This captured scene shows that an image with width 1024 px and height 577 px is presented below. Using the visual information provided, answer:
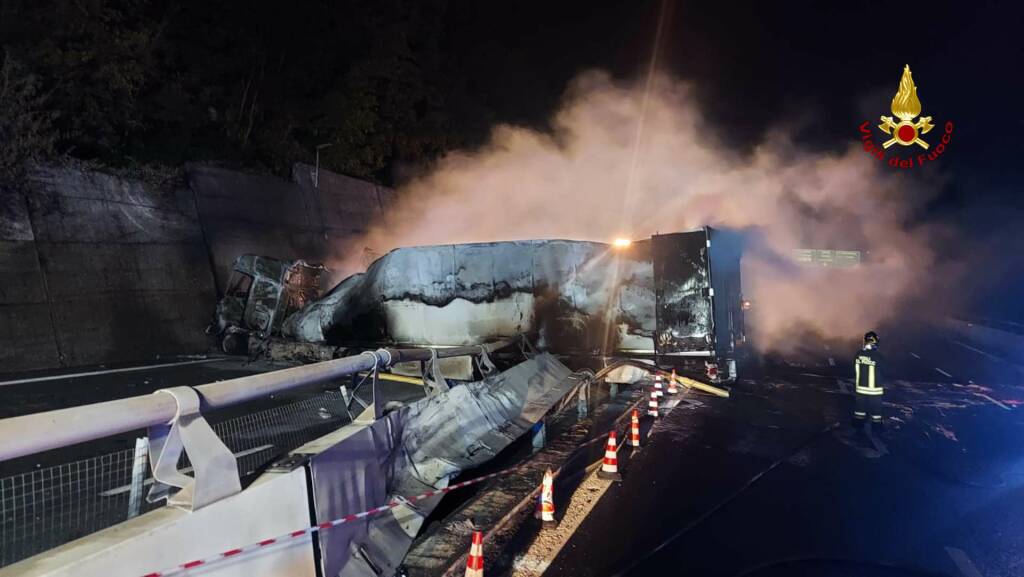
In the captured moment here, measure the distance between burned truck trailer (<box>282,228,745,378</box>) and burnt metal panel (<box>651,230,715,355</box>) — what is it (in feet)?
0.06

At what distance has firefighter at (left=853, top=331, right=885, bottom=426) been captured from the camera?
7.41m

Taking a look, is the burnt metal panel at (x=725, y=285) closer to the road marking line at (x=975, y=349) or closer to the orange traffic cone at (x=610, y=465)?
the orange traffic cone at (x=610, y=465)

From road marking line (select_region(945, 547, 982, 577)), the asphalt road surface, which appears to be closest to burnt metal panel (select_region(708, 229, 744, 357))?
the asphalt road surface

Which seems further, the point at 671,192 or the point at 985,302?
the point at 985,302

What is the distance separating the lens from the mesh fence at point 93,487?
3.58 m

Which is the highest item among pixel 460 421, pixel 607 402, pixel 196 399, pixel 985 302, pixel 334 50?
pixel 334 50

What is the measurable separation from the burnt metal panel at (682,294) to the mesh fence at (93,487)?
5.81 meters

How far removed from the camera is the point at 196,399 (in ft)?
7.91

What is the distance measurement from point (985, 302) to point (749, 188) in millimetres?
28403

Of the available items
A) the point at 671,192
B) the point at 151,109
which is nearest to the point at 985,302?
the point at 671,192

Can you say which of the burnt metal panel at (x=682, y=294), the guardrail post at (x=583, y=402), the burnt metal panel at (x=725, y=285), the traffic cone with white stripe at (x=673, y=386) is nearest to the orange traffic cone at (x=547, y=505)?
the guardrail post at (x=583, y=402)

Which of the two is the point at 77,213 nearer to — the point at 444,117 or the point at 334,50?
the point at 334,50

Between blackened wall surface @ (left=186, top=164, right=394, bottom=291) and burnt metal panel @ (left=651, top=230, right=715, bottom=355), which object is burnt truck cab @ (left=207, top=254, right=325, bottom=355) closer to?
blackened wall surface @ (left=186, top=164, right=394, bottom=291)

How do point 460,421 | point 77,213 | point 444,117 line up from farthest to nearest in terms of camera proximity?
point 444,117, point 77,213, point 460,421
